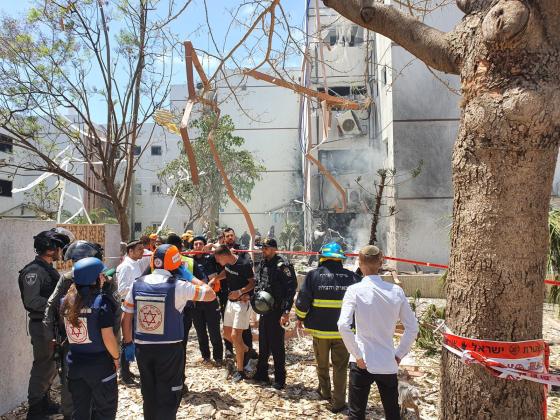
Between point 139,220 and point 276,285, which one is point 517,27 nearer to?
point 276,285

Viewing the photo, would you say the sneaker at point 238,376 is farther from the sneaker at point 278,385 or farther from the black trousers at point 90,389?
the black trousers at point 90,389

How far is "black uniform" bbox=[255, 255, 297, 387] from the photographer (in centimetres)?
543

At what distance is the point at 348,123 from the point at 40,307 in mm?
19507

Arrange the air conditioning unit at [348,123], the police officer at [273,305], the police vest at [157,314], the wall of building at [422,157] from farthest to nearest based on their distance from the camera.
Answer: the air conditioning unit at [348,123] → the wall of building at [422,157] → the police officer at [273,305] → the police vest at [157,314]

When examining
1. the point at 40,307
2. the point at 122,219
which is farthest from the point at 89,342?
the point at 122,219

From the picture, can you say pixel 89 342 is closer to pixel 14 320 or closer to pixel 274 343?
pixel 14 320

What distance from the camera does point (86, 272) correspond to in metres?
3.42

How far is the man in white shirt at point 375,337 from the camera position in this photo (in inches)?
137

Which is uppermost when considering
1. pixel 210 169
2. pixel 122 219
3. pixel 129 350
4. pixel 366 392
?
pixel 210 169

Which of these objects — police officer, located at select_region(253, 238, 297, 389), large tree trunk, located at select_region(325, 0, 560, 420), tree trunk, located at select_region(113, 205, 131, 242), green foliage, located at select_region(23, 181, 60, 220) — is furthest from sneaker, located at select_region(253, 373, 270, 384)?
green foliage, located at select_region(23, 181, 60, 220)

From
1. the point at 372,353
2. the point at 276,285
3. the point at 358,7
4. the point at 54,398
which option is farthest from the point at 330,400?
the point at 358,7

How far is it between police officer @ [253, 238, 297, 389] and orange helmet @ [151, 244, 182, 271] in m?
1.57

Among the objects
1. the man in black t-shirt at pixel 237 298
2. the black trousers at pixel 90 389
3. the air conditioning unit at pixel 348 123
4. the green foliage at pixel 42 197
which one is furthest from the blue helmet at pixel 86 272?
the green foliage at pixel 42 197

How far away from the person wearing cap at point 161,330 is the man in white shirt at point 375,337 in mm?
1308
